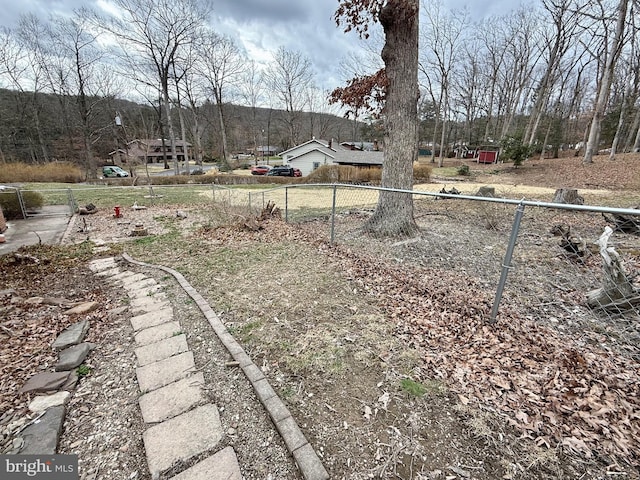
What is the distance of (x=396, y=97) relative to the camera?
5203 mm

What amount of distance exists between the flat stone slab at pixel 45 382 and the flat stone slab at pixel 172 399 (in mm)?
708

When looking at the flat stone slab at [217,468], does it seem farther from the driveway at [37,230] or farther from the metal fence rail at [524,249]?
the driveway at [37,230]

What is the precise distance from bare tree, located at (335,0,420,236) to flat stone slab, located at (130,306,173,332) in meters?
4.09

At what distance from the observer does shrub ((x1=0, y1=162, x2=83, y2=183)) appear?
18.3m

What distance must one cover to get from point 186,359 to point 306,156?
3448 centimetres

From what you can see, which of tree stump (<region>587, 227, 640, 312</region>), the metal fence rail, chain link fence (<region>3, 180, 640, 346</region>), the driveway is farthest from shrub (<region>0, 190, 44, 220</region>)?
tree stump (<region>587, 227, 640, 312</region>)

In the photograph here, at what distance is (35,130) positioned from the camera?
1132 inches

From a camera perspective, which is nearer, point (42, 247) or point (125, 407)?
point (125, 407)

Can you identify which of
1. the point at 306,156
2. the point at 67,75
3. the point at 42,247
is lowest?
the point at 42,247

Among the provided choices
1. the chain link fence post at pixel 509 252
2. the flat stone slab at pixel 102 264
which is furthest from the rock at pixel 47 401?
the chain link fence post at pixel 509 252

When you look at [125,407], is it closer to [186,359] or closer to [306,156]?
[186,359]

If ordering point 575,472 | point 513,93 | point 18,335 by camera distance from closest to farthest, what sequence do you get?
point 575,472
point 18,335
point 513,93

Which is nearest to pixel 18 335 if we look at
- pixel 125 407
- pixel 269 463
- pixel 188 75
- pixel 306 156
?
pixel 125 407

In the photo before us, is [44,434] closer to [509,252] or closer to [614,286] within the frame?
[509,252]
